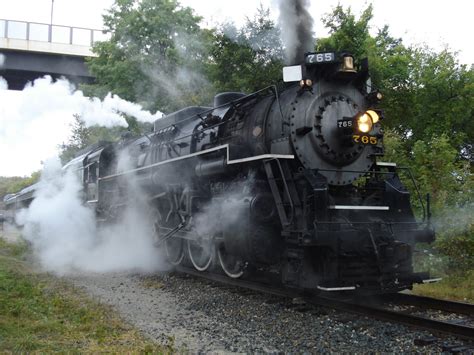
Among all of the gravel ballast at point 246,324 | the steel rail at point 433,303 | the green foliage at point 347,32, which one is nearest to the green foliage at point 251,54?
the green foliage at point 347,32

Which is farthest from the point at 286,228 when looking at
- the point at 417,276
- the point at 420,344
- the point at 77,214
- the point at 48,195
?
the point at 48,195

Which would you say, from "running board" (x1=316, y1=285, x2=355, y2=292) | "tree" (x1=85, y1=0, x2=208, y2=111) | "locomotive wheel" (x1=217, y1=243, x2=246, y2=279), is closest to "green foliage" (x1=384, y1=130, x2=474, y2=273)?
"locomotive wheel" (x1=217, y1=243, x2=246, y2=279)

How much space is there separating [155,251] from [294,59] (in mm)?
5683

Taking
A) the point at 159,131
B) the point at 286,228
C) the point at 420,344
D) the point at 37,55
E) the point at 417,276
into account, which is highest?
the point at 37,55

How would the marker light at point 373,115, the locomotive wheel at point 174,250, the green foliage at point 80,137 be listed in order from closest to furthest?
the marker light at point 373,115 < the locomotive wheel at point 174,250 < the green foliage at point 80,137

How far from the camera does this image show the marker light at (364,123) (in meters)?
7.08

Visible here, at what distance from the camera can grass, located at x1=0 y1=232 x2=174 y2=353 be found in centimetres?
500

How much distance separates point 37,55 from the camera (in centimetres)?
2511

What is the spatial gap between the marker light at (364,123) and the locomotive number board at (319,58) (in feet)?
3.24

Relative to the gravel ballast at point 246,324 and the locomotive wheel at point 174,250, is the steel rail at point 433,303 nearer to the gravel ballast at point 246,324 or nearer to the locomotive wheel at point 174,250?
the gravel ballast at point 246,324

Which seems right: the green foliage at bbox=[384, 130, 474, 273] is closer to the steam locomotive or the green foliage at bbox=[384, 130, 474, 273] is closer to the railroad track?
the steam locomotive

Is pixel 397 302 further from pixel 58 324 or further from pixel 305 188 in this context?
pixel 58 324

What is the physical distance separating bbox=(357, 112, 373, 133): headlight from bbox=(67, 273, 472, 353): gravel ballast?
2661 millimetres

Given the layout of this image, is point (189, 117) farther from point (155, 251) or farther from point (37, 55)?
point (37, 55)
